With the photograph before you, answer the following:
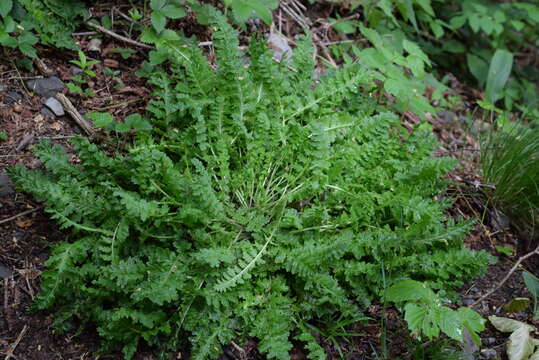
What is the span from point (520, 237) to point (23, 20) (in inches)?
130

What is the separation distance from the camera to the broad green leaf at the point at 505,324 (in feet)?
8.21

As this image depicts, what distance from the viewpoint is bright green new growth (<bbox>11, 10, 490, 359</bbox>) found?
2.07 metres

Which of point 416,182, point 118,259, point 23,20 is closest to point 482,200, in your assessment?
point 416,182

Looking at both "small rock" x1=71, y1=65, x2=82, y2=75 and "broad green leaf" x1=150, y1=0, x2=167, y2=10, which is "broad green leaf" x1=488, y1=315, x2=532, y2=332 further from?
"small rock" x1=71, y1=65, x2=82, y2=75

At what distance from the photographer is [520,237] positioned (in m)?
3.19

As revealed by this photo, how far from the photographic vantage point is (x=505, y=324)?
2.54 metres

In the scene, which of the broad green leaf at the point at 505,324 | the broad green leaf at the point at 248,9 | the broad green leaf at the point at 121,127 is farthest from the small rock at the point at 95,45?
the broad green leaf at the point at 505,324

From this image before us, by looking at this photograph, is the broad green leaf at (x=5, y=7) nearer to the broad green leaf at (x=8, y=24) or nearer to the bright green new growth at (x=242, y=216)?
the broad green leaf at (x=8, y=24)

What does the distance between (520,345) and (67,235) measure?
7.27ft

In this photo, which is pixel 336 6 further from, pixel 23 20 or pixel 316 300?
pixel 316 300

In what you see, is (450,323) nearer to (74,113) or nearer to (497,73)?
(74,113)

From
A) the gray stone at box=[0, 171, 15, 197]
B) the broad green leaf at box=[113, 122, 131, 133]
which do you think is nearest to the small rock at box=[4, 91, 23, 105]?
the gray stone at box=[0, 171, 15, 197]

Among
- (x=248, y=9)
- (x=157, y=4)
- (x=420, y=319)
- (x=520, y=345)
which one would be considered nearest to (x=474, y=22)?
(x=248, y=9)

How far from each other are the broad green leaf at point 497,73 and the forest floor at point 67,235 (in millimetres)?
1012
